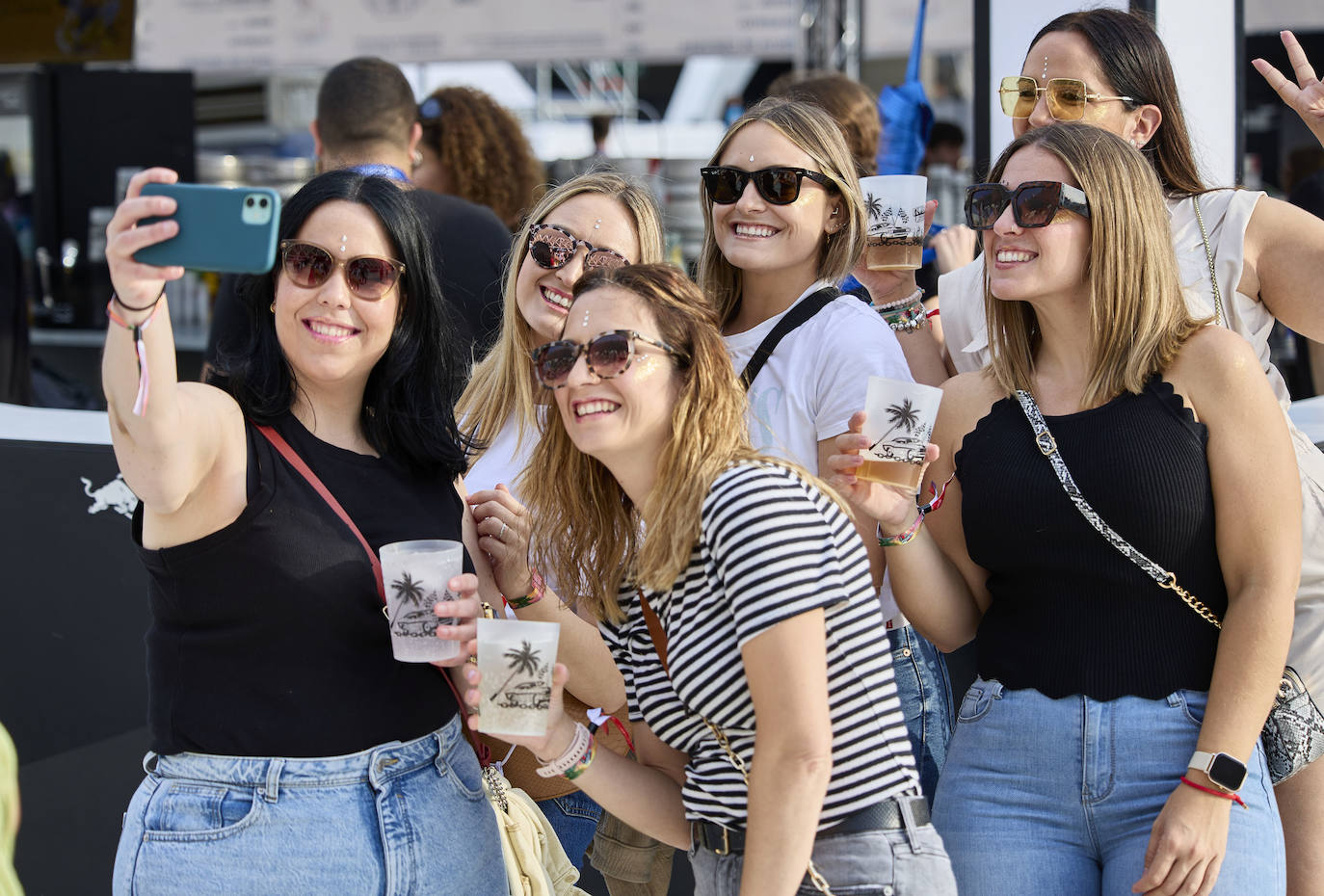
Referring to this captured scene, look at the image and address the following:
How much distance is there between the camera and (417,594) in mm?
1940

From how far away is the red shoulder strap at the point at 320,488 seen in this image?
204cm

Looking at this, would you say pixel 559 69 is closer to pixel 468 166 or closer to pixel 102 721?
pixel 468 166

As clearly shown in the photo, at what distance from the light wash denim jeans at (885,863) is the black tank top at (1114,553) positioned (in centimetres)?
49

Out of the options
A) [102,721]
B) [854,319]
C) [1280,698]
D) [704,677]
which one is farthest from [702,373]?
[102,721]

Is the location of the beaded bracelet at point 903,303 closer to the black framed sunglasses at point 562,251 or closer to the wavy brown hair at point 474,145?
the black framed sunglasses at point 562,251

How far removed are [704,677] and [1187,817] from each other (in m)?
0.84

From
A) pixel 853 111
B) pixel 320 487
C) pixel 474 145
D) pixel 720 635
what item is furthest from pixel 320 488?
pixel 474 145

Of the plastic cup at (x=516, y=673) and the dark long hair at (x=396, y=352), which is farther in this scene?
the dark long hair at (x=396, y=352)

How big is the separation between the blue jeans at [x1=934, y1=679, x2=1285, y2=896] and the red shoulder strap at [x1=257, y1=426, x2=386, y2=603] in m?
1.07

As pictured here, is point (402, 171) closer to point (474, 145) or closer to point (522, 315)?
point (474, 145)

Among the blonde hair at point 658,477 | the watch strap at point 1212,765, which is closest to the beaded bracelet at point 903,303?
the blonde hair at point 658,477

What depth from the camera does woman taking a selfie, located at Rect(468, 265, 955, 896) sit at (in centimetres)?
171

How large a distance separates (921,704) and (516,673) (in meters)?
1.06

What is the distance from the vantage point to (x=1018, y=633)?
7.31 ft
